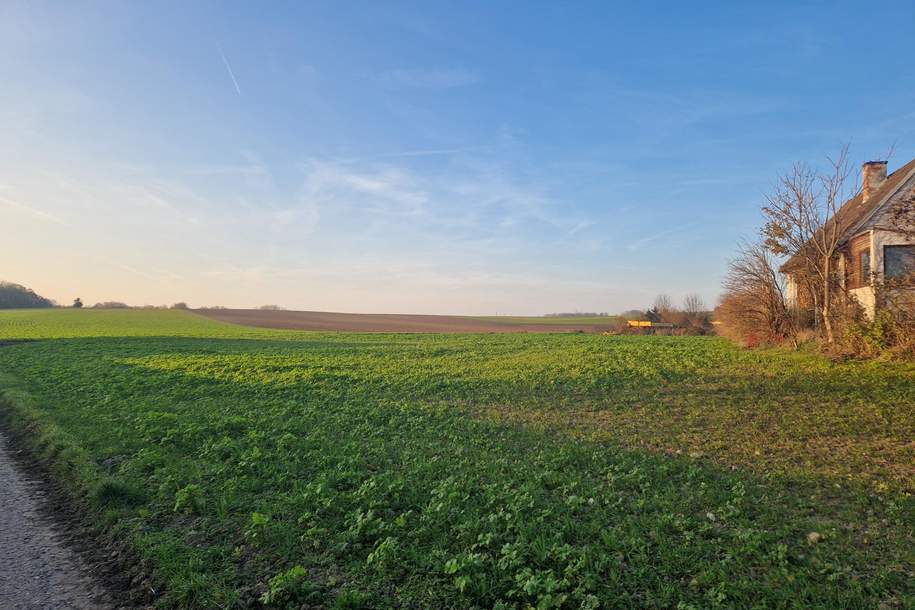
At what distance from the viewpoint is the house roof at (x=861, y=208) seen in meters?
24.0

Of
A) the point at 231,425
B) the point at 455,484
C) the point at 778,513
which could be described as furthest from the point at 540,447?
the point at 231,425

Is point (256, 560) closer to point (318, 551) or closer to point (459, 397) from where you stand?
point (318, 551)

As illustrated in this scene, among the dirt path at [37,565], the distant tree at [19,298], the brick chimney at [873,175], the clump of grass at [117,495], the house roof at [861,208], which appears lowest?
the dirt path at [37,565]

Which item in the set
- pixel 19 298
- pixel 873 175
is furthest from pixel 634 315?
pixel 19 298

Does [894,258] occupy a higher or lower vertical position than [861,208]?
lower

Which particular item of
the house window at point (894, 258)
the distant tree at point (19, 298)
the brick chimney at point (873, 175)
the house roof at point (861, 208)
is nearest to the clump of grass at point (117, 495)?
the house roof at point (861, 208)

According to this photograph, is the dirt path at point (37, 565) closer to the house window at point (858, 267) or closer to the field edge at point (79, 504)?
the field edge at point (79, 504)

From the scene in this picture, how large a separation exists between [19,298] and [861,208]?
13507cm

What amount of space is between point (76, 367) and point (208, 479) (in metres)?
18.9

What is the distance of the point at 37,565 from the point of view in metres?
6.09

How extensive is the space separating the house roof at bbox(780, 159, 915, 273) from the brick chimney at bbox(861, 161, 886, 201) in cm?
34

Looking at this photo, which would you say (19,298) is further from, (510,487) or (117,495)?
(510,487)

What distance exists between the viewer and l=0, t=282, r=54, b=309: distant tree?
4018 inches

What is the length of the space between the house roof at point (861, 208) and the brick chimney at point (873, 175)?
1.12ft
